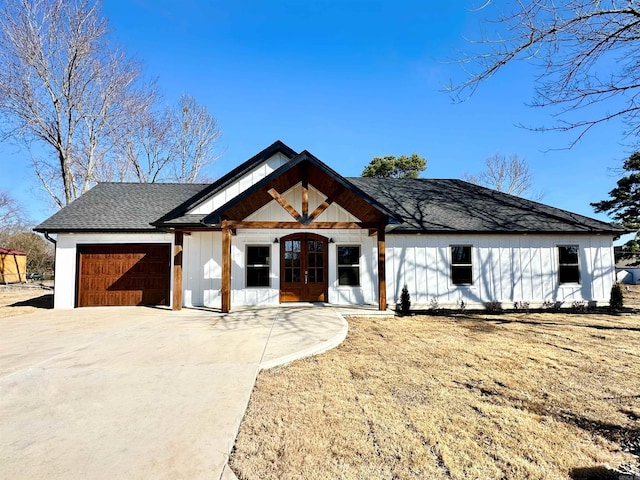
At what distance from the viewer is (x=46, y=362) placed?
5102 mm

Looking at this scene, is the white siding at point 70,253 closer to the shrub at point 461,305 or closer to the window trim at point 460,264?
the window trim at point 460,264

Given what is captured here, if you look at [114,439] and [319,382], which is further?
[319,382]

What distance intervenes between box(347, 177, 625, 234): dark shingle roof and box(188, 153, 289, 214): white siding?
4.82m

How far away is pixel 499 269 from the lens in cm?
1189

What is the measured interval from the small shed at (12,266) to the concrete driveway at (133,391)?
2292 cm

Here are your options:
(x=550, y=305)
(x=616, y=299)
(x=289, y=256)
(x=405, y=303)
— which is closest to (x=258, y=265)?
(x=289, y=256)

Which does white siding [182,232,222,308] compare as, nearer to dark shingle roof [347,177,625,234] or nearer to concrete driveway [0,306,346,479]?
concrete driveway [0,306,346,479]

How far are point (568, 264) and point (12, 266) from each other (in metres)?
36.5

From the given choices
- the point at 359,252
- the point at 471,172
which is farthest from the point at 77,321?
the point at 471,172

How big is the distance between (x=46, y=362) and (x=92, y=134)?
20.2 metres

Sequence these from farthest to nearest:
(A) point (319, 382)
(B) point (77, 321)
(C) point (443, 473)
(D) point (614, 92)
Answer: (B) point (77, 321), (D) point (614, 92), (A) point (319, 382), (C) point (443, 473)

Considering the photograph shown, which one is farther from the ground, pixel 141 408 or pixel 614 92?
pixel 614 92

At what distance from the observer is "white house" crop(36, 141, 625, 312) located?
1094cm

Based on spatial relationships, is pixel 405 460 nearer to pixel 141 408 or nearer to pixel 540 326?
pixel 141 408
